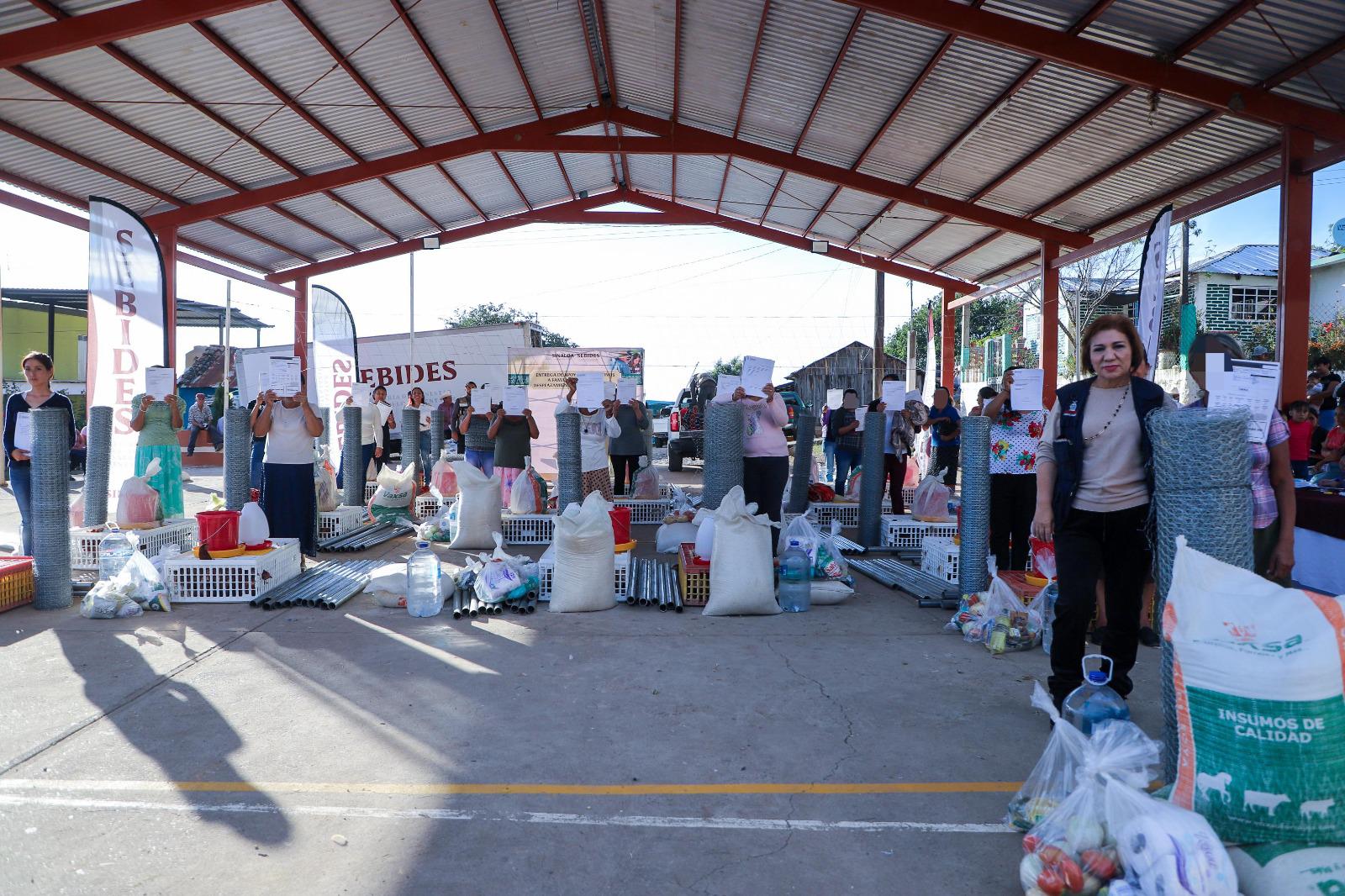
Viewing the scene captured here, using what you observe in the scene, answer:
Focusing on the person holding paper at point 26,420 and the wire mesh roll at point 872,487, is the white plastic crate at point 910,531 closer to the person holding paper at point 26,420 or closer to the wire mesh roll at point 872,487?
the wire mesh roll at point 872,487

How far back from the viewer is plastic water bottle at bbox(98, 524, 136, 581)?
19.6 feet

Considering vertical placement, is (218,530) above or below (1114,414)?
below

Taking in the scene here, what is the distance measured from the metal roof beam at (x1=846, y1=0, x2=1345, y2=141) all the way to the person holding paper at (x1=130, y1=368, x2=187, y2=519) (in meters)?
7.63

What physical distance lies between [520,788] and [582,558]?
2663 mm

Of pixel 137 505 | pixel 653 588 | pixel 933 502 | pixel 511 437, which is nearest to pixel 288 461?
pixel 137 505

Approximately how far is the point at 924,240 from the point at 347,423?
12.1 metres

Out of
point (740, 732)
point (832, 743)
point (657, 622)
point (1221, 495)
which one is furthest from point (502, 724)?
point (1221, 495)

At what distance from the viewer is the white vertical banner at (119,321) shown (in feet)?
27.0

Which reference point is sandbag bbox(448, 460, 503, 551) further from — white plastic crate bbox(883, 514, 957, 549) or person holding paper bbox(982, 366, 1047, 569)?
person holding paper bbox(982, 366, 1047, 569)

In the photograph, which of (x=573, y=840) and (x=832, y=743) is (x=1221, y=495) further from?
(x=573, y=840)

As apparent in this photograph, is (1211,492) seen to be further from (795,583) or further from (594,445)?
(594,445)

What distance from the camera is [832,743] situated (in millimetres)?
3469

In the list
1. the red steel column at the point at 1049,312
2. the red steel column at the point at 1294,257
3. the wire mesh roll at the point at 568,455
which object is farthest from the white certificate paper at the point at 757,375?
the red steel column at the point at 1049,312

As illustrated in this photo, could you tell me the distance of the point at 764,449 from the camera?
6707 millimetres
